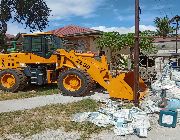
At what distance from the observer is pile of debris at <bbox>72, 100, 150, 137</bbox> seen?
8.09 meters

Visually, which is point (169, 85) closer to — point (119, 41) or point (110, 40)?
point (119, 41)

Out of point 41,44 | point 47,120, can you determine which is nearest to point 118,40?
point 41,44

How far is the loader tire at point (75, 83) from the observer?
12.8 meters

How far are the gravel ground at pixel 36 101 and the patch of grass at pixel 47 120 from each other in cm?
70

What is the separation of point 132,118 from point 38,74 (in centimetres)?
626

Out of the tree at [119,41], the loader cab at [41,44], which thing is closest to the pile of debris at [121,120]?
the loader cab at [41,44]

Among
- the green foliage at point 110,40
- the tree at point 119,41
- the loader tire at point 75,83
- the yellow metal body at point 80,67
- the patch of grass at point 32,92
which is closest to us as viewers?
the yellow metal body at point 80,67

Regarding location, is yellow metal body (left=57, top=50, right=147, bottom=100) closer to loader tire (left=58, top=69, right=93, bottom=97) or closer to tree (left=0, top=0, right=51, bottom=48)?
loader tire (left=58, top=69, right=93, bottom=97)

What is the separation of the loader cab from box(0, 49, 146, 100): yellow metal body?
0.19m

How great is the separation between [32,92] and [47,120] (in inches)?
200

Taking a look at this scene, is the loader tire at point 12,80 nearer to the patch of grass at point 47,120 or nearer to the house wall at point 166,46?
the patch of grass at point 47,120

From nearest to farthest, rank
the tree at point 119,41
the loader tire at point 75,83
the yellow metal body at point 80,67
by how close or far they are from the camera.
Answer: the yellow metal body at point 80,67 < the loader tire at point 75,83 < the tree at point 119,41

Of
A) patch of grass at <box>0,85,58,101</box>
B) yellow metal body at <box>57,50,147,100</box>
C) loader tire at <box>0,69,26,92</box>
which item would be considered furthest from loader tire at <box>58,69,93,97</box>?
loader tire at <box>0,69,26,92</box>

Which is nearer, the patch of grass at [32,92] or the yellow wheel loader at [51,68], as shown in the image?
the yellow wheel loader at [51,68]
